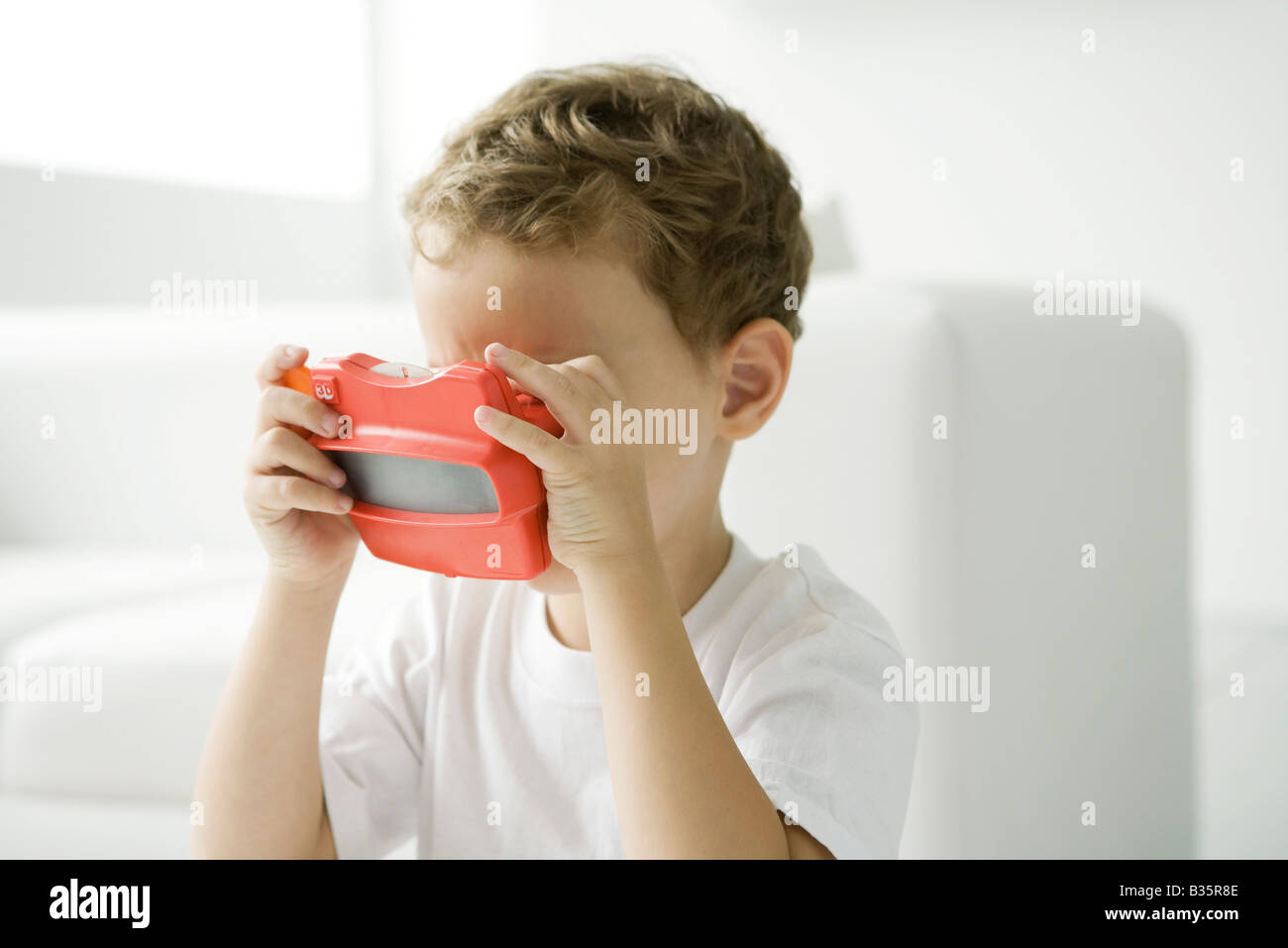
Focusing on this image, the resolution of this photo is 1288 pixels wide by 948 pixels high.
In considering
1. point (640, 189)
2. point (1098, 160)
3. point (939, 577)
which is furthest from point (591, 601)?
point (1098, 160)

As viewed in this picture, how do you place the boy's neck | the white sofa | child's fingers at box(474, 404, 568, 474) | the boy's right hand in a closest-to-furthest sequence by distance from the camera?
child's fingers at box(474, 404, 568, 474) < the boy's right hand < the boy's neck < the white sofa

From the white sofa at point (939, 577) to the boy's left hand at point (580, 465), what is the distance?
0.41 meters

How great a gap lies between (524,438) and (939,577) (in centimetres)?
51

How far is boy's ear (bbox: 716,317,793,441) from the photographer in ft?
2.81

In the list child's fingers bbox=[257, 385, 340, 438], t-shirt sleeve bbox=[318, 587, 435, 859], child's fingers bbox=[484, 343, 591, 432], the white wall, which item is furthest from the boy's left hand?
the white wall

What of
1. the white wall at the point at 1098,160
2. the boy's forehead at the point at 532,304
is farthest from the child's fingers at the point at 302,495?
the white wall at the point at 1098,160

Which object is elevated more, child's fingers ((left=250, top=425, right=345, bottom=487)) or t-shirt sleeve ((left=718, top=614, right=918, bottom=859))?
child's fingers ((left=250, top=425, right=345, bottom=487))

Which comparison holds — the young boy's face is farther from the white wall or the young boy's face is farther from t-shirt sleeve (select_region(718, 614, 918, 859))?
the white wall

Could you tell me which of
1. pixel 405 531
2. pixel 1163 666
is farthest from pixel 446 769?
pixel 1163 666

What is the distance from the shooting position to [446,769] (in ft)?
2.96

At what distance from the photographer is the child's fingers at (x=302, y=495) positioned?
72 cm

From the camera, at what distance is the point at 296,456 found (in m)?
0.72

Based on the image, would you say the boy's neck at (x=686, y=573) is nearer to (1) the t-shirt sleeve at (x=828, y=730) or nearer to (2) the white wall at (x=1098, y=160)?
(1) the t-shirt sleeve at (x=828, y=730)

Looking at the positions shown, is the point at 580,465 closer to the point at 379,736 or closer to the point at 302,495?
the point at 302,495
